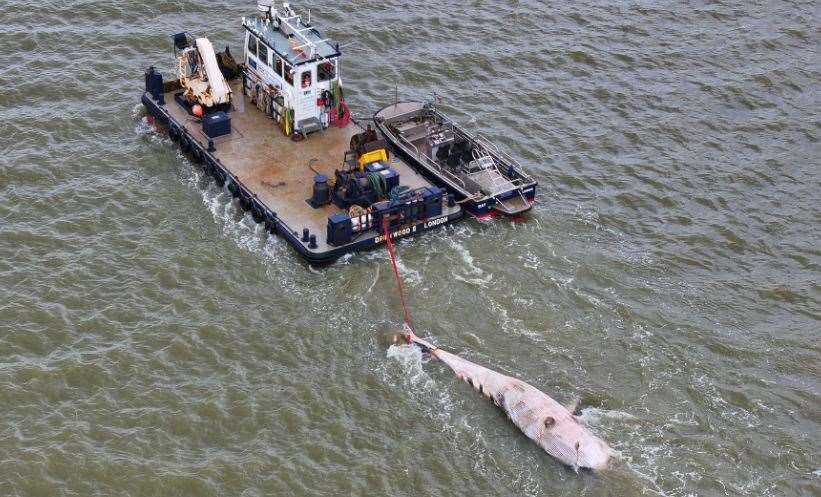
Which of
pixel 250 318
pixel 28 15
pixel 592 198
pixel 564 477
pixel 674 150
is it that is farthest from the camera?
pixel 28 15

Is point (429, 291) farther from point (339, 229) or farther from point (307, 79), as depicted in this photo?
point (307, 79)

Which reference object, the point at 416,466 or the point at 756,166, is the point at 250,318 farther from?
the point at 756,166

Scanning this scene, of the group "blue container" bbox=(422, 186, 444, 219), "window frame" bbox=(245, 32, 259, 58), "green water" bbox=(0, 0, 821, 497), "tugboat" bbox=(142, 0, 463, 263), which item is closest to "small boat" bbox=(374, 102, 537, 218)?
"tugboat" bbox=(142, 0, 463, 263)

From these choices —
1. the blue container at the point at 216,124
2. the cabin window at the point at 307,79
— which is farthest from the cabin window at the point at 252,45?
the cabin window at the point at 307,79

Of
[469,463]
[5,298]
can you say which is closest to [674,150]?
[469,463]

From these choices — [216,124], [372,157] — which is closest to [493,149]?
[372,157]

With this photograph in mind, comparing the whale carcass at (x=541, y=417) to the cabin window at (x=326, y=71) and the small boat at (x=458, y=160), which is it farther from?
the cabin window at (x=326, y=71)

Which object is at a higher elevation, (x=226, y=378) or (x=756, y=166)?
(x=756, y=166)
